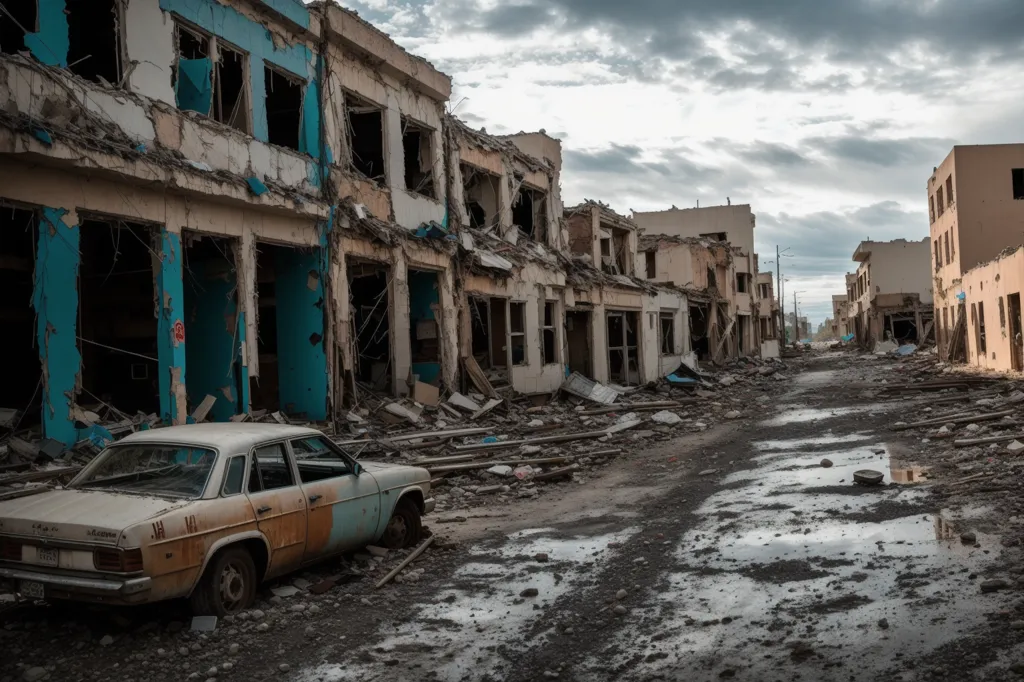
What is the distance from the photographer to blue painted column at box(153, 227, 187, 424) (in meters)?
12.4

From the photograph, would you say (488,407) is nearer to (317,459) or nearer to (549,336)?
(549,336)

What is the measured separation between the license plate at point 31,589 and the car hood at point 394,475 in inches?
118

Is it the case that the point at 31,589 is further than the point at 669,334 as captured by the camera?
No

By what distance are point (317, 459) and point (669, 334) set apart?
3067cm

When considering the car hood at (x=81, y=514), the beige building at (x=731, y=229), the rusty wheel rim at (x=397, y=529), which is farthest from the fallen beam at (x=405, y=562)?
the beige building at (x=731, y=229)

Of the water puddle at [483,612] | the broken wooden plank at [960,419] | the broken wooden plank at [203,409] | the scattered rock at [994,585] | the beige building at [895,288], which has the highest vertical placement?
the beige building at [895,288]

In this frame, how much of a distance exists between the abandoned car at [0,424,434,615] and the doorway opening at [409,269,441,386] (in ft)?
38.7

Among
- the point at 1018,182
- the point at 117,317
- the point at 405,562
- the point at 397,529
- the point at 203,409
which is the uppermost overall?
the point at 1018,182

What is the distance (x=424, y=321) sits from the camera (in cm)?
2016

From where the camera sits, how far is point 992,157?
127 feet

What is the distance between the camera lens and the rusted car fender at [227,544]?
19.7 feet

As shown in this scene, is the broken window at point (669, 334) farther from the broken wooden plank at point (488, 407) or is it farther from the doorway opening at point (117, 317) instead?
the doorway opening at point (117, 317)

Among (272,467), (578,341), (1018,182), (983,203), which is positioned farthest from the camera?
(1018,182)

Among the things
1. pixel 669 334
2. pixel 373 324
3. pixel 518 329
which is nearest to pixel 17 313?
pixel 373 324
